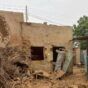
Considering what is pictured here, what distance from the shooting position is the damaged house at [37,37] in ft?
65.3

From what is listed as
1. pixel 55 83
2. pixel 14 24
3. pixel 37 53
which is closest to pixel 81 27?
pixel 37 53

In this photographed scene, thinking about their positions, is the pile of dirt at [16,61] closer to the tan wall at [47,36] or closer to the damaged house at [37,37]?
the damaged house at [37,37]

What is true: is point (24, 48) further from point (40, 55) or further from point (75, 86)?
point (75, 86)

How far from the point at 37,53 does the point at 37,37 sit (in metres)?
1.57

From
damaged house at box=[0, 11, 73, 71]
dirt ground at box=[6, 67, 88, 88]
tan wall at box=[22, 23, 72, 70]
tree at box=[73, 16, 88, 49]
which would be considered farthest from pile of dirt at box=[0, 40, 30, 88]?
tree at box=[73, 16, 88, 49]

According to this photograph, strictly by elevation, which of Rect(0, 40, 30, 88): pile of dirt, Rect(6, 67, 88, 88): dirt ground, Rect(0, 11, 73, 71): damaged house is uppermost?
Rect(0, 11, 73, 71): damaged house

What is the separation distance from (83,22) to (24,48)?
2196cm

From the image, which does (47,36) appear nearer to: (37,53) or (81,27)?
(37,53)

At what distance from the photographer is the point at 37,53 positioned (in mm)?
22578

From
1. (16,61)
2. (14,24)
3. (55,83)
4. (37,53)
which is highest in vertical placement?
(14,24)

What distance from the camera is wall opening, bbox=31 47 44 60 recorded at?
21903mm

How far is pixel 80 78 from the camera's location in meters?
20.6

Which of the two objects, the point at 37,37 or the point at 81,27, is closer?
the point at 37,37

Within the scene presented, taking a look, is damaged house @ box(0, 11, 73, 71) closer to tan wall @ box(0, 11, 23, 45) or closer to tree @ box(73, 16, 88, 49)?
tan wall @ box(0, 11, 23, 45)
